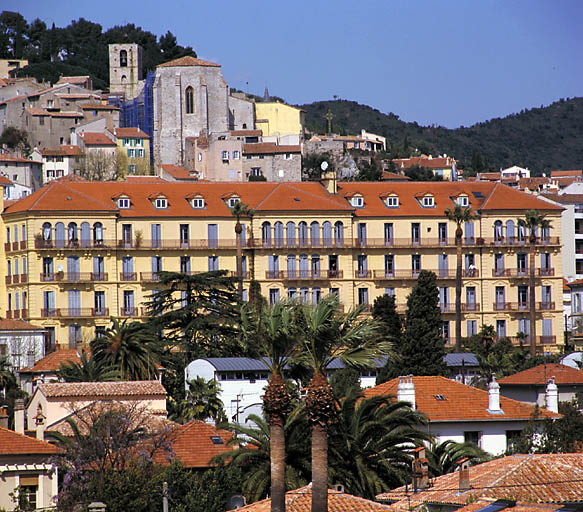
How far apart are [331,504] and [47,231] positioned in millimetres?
68975

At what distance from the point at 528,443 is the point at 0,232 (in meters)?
65.1

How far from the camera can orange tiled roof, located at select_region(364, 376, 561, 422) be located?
56469 millimetres

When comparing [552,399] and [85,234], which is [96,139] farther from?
[552,399]

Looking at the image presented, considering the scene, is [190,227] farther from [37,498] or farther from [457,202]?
[37,498]

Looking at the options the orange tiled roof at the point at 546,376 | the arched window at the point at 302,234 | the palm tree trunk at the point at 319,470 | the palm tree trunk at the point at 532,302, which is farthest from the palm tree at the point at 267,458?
the arched window at the point at 302,234

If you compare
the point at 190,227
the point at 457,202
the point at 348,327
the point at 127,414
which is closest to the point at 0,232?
the point at 190,227

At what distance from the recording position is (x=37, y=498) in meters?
46.2

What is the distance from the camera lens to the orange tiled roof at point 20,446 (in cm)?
4616

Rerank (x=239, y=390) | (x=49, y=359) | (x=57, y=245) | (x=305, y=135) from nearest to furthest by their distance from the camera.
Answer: (x=239, y=390) < (x=49, y=359) < (x=57, y=245) < (x=305, y=135)

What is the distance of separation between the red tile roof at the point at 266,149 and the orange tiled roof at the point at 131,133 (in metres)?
14.6

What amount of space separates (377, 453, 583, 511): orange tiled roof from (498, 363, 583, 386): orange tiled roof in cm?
2733

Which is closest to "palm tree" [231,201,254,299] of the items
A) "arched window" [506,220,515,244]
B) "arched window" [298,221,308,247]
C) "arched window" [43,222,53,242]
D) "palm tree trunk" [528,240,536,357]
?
"arched window" [298,221,308,247]

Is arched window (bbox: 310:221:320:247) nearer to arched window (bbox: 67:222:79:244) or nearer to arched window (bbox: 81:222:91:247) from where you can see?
arched window (bbox: 81:222:91:247)

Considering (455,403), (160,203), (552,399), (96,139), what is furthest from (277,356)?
(96,139)
